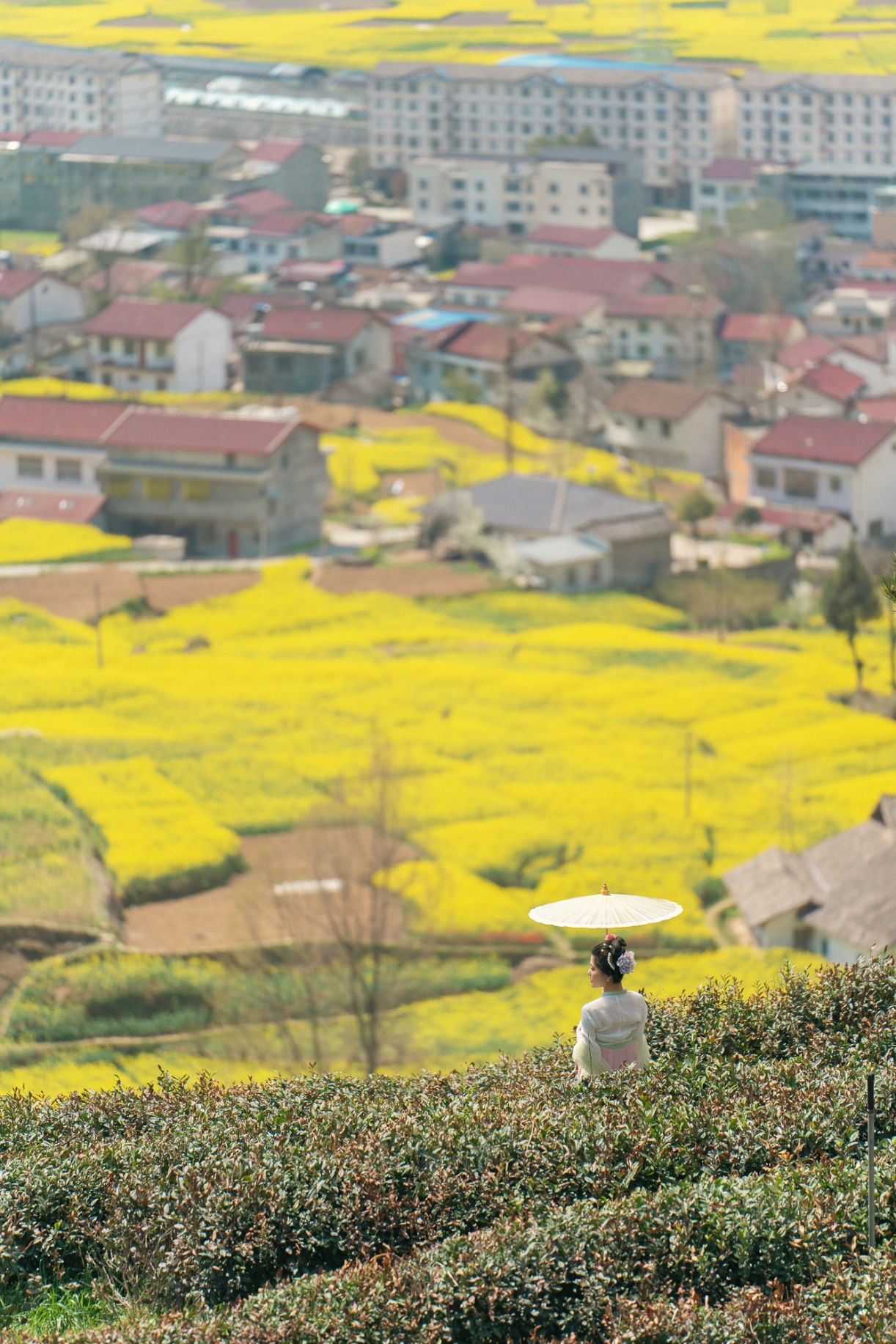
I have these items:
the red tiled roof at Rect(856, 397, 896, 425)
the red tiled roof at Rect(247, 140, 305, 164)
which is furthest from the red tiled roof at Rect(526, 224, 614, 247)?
the red tiled roof at Rect(856, 397, 896, 425)

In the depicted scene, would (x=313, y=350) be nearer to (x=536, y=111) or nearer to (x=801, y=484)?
(x=801, y=484)

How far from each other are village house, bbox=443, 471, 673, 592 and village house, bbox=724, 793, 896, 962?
12573 mm

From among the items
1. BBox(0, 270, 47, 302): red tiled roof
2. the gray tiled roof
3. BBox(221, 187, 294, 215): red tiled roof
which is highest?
BBox(221, 187, 294, 215): red tiled roof

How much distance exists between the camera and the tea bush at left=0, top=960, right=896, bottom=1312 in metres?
5.31

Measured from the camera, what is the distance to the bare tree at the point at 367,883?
675 inches

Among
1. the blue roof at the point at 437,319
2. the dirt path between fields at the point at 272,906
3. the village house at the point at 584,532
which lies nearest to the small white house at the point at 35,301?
the blue roof at the point at 437,319

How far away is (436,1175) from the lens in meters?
5.73

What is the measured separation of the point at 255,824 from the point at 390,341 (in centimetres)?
2427

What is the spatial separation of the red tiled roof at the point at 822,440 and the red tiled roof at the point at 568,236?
20.0 m

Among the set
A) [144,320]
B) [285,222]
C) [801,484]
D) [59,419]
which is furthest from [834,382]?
[285,222]

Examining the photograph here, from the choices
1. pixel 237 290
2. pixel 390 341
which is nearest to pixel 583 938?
pixel 390 341

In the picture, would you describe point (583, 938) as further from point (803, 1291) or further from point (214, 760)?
point (803, 1291)

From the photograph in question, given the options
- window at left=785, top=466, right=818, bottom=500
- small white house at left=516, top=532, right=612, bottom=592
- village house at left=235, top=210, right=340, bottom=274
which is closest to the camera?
small white house at left=516, top=532, right=612, bottom=592

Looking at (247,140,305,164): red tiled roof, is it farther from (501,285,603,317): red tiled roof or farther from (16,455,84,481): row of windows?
(16,455,84,481): row of windows
